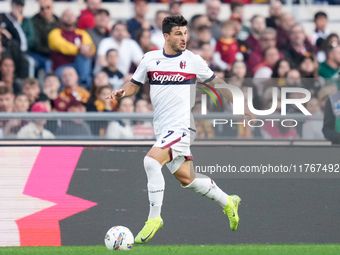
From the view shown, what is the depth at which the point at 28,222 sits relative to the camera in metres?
8.00

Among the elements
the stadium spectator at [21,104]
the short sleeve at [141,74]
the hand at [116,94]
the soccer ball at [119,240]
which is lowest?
the soccer ball at [119,240]

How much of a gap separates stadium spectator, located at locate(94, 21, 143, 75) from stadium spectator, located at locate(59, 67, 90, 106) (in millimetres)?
887

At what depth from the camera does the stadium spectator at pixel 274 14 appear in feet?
41.8

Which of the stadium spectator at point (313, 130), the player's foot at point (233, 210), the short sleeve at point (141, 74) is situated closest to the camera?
the short sleeve at point (141, 74)

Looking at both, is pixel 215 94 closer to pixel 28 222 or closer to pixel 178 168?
pixel 178 168

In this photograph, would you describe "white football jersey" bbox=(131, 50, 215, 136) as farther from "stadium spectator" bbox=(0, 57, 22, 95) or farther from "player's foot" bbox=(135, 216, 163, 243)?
"stadium spectator" bbox=(0, 57, 22, 95)

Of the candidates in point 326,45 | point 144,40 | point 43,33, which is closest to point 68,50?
point 43,33

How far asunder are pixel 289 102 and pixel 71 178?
270 centimetres

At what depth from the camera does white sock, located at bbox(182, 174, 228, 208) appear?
7387mm

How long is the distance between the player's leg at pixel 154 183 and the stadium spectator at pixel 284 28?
233 inches

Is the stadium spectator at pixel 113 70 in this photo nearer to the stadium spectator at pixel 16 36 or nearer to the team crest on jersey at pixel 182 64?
the stadium spectator at pixel 16 36

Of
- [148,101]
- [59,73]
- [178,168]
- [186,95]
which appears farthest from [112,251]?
[59,73]

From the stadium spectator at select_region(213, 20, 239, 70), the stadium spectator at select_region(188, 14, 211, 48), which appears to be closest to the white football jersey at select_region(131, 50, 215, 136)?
the stadium spectator at select_region(213, 20, 239, 70)

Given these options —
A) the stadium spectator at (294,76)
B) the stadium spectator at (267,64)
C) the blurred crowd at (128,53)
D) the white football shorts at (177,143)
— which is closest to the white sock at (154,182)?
the white football shorts at (177,143)
